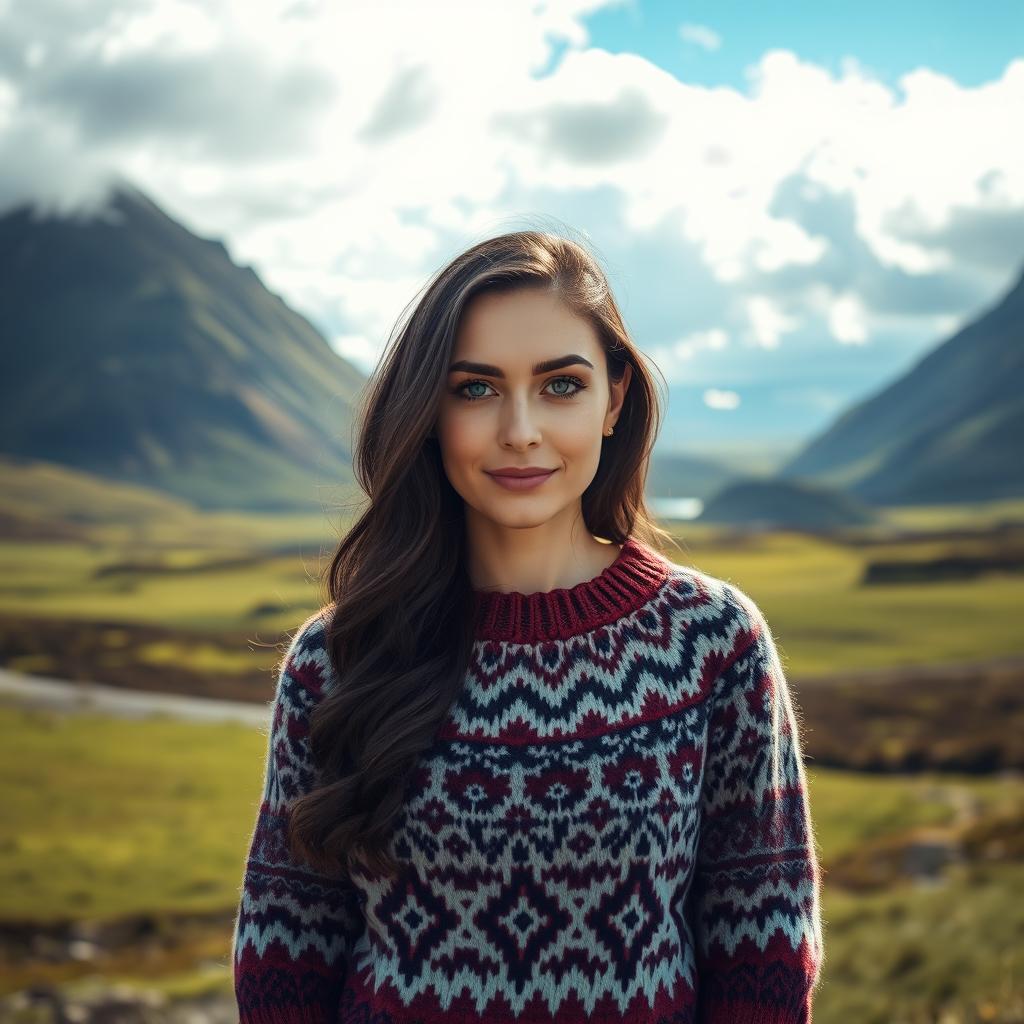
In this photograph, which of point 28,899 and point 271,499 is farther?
point 271,499

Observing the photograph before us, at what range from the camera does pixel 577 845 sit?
1888mm

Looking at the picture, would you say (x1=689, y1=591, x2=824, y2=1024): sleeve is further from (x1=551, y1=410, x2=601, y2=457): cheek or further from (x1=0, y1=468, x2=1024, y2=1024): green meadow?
(x1=0, y1=468, x2=1024, y2=1024): green meadow

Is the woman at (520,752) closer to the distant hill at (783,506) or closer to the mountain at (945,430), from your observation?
the mountain at (945,430)

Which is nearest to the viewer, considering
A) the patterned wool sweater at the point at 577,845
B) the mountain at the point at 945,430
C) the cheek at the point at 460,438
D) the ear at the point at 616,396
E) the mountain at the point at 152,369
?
the patterned wool sweater at the point at 577,845

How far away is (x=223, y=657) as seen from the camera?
13.0 meters

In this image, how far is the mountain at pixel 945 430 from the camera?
56.7 ft

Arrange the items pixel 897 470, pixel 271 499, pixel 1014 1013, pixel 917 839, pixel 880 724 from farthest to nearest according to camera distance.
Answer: pixel 271 499
pixel 897 470
pixel 880 724
pixel 917 839
pixel 1014 1013

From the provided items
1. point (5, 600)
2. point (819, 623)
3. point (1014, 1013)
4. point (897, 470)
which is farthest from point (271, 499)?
point (1014, 1013)

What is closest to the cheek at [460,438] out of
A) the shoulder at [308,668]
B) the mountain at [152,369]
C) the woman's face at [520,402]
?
the woman's face at [520,402]

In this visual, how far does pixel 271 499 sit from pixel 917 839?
123 feet

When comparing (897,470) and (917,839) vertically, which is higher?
(897,470)

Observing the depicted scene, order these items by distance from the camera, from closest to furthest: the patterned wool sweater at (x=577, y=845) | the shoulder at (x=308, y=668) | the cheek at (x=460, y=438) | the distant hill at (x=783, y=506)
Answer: the patterned wool sweater at (x=577, y=845), the cheek at (x=460, y=438), the shoulder at (x=308, y=668), the distant hill at (x=783, y=506)

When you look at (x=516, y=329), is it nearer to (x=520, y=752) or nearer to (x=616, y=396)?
(x=616, y=396)

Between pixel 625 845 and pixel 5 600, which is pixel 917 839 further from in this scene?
pixel 5 600
